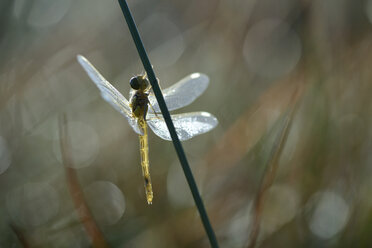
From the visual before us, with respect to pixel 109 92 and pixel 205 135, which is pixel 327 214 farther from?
pixel 109 92

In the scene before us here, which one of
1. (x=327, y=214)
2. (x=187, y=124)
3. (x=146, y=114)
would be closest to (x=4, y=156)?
(x=146, y=114)

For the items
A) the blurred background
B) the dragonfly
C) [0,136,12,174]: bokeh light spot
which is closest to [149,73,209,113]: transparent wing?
the dragonfly

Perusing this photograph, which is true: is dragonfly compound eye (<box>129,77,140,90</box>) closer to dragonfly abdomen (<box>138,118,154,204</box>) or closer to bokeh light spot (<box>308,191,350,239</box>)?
dragonfly abdomen (<box>138,118,154,204</box>)

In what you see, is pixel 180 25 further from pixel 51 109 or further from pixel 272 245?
pixel 272 245

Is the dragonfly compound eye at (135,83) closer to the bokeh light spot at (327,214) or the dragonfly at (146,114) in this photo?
the dragonfly at (146,114)

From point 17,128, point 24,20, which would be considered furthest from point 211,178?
point 24,20

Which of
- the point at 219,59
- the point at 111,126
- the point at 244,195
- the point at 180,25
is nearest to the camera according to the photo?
the point at 244,195

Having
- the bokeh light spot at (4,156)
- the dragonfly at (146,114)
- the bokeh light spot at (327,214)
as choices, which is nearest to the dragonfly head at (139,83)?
the dragonfly at (146,114)

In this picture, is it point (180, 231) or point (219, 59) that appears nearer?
point (180, 231)
